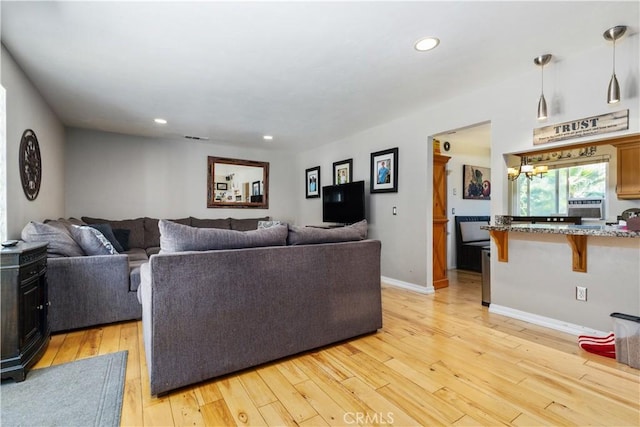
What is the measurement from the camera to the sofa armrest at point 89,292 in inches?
99.1

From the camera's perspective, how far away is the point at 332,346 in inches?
90.4

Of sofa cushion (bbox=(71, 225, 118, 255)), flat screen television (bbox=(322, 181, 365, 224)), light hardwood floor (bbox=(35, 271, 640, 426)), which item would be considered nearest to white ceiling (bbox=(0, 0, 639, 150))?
flat screen television (bbox=(322, 181, 365, 224))

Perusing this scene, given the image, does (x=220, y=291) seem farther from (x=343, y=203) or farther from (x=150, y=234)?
(x=150, y=234)

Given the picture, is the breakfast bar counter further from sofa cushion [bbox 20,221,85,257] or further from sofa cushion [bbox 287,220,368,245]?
sofa cushion [bbox 20,221,85,257]

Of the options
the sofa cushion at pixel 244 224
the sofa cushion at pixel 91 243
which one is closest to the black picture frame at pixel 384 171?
the sofa cushion at pixel 244 224

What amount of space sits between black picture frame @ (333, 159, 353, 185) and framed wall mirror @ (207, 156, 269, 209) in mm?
1652

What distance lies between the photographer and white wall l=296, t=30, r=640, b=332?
2279 millimetres

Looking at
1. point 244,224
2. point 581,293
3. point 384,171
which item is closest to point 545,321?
point 581,293

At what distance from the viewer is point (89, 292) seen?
263 cm

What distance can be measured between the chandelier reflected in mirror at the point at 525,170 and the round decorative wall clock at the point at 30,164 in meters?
4.46

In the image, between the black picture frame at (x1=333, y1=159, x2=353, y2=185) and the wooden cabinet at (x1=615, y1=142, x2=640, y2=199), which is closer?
the wooden cabinet at (x1=615, y1=142, x2=640, y2=199)

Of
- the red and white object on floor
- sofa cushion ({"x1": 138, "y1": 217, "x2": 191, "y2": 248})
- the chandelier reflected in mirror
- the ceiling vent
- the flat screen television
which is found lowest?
the red and white object on floor

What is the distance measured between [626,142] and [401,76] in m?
1.85

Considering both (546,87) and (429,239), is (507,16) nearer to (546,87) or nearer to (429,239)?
(546,87)
